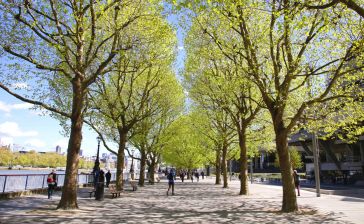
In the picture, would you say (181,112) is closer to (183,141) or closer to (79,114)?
(183,141)

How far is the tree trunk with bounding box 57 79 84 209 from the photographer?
44.7ft

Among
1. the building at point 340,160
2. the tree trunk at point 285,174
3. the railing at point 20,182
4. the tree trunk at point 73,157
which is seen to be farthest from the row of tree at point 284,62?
the building at point 340,160

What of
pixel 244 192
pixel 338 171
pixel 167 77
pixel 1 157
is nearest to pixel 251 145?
pixel 244 192

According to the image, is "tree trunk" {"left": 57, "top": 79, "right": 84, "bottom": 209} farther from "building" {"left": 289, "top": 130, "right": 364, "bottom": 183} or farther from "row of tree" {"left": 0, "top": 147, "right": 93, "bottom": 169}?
"row of tree" {"left": 0, "top": 147, "right": 93, "bottom": 169}

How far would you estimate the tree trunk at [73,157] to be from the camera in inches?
537

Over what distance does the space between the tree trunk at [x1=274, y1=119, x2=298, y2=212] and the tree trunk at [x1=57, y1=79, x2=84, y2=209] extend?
9346 millimetres

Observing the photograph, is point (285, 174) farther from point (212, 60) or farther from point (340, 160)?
point (340, 160)

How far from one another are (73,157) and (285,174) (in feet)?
31.7

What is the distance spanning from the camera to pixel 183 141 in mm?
46969

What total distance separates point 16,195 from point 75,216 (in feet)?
28.3

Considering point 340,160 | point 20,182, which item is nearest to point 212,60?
point 20,182

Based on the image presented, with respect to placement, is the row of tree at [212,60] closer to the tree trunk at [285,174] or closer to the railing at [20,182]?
the tree trunk at [285,174]

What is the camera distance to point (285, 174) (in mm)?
14234

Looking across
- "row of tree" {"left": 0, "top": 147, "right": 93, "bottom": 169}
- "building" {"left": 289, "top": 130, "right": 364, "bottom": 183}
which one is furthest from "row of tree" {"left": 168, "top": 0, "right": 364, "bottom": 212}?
"row of tree" {"left": 0, "top": 147, "right": 93, "bottom": 169}
